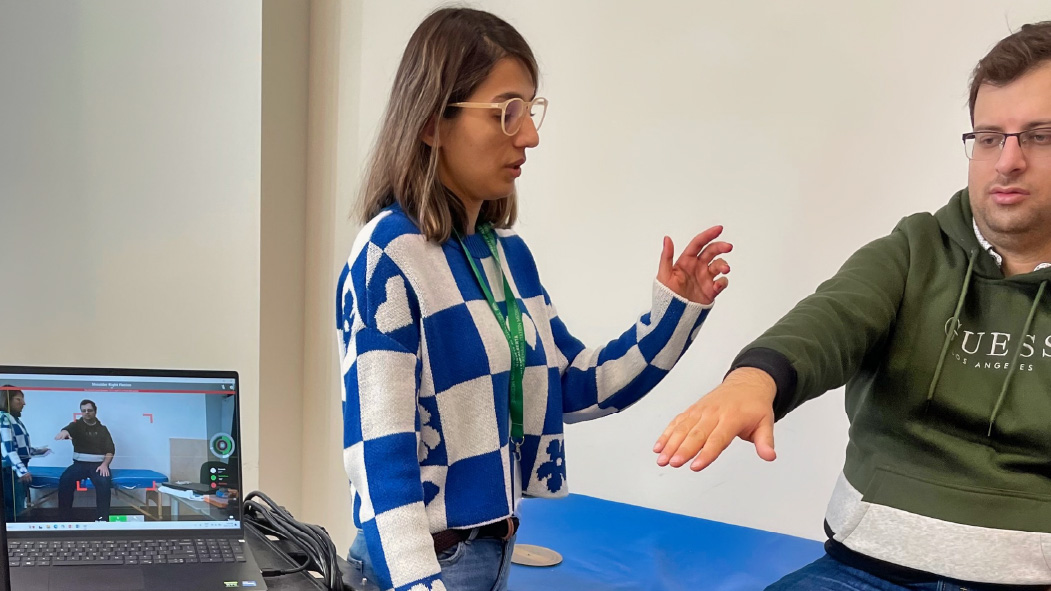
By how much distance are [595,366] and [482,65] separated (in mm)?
510

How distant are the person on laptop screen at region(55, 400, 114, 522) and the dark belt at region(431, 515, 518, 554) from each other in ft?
1.55

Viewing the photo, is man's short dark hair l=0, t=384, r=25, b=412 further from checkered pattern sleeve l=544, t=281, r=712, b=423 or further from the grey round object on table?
the grey round object on table

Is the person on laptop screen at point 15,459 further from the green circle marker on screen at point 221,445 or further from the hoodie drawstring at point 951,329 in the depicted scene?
the hoodie drawstring at point 951,329

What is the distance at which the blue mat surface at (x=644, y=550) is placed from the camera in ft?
5.27

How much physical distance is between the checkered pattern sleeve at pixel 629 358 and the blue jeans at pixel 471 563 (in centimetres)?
29

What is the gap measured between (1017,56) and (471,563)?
1008mm

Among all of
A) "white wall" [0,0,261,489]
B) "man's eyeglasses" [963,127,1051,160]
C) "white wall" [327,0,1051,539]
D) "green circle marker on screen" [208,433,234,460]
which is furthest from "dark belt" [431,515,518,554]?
"white wall" [0,0,261,489]

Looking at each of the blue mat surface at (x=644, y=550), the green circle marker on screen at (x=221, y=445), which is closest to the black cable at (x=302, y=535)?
the green circle marker on screen at (x=221, y=445)

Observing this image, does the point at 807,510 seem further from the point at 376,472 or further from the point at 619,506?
the point at 376,472

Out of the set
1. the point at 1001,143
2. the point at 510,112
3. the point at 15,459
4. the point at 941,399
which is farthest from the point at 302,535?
the point at 1001,143

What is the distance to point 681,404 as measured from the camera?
208 centimetres

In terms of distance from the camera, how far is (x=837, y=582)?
121 centimetres

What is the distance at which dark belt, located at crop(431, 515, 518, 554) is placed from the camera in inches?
44.4

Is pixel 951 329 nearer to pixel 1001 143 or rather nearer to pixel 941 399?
pixel 941 399
